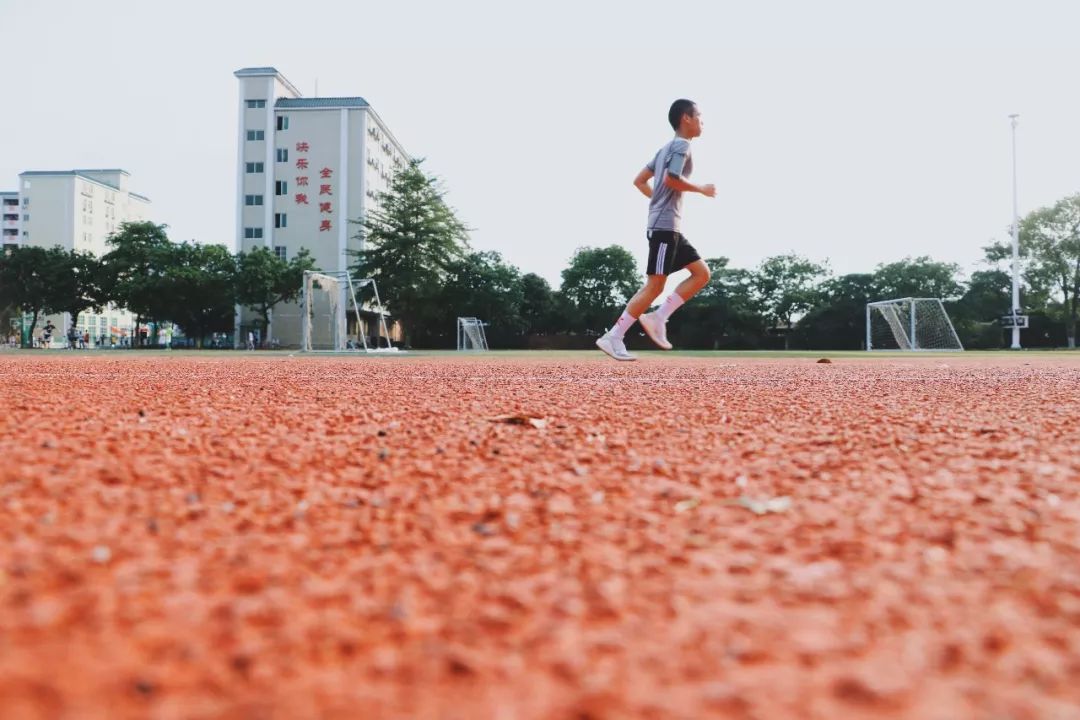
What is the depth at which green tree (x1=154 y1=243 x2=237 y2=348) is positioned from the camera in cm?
4038

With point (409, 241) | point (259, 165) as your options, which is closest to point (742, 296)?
point (409, 241)

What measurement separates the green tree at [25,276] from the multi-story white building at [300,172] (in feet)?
35.3

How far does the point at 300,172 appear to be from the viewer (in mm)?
48094

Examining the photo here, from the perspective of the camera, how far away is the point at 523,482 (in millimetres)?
1592

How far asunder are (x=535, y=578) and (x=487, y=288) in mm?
45036

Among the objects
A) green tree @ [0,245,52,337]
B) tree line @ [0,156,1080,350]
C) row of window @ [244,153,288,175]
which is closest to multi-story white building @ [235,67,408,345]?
row of window @ [244,153,288,175]

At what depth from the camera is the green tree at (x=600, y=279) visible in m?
48.6

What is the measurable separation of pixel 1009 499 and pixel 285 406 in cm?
255

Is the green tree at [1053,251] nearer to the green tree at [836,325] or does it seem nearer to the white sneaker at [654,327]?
the green tree at [836,325]

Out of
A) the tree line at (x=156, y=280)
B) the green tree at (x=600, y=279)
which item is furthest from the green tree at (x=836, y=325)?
the tree line at (x=156, y=280)

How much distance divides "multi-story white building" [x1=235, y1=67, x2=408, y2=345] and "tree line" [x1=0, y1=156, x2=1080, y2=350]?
318 centimetres

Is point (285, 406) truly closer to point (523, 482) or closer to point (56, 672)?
point (523, 482)

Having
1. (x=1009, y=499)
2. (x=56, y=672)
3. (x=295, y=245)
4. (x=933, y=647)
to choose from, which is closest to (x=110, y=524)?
(x=56, y=672)

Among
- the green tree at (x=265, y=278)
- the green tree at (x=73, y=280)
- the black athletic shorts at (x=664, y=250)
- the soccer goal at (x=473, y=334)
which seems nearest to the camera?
the black athletic shorts at (x=664, y=250)
